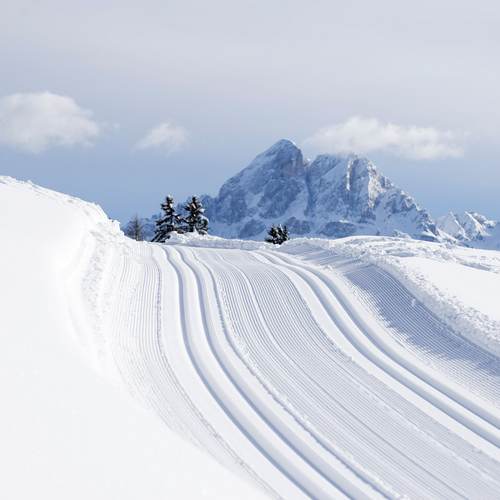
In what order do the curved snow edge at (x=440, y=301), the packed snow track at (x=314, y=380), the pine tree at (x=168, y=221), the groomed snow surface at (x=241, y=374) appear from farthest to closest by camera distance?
the pine tree at (x=168, y=221), the curved snow edge at (x=440, y=301), the packed snow track at (x=314, y=380), the groomed snow surface at (x=241, y=374)

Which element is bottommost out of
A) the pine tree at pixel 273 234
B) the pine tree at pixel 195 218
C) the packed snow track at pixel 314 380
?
the packed snow track at pixel 314 380

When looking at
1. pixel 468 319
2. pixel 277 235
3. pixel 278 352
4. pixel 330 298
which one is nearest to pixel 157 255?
pixel 330 298

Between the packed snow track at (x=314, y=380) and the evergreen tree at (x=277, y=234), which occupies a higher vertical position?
the evergreen tree at (x=277, y=234)

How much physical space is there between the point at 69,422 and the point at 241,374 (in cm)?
619

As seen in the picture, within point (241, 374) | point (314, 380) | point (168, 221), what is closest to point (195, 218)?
point (168, 221)

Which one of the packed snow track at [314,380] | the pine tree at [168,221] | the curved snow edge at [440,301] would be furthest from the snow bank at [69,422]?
the pine tree at [168,221]

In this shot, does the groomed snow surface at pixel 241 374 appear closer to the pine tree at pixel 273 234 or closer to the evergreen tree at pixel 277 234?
the pine tree at pixel 273 234

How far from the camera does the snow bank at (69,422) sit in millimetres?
6027

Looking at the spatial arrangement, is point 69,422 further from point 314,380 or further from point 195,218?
point 195,218

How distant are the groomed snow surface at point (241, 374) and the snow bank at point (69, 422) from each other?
31mm

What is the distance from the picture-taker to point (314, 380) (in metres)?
13.1

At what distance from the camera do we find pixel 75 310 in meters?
14.4

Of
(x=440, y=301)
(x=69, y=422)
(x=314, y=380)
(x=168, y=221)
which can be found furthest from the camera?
(x=168, y=221)

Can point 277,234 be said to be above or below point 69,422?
above
